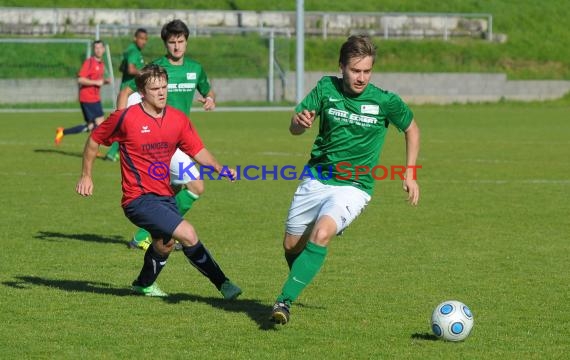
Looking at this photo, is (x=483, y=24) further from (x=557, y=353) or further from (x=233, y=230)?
(x=557, y=353)

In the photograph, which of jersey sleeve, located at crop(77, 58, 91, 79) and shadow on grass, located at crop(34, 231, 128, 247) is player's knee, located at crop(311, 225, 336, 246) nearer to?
shadow on grass, located at crop(34, 231, 128, 247)

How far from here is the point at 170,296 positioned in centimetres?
781

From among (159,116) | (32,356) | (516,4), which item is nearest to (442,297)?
(159,116)

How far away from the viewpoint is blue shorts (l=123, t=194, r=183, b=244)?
7320 mm

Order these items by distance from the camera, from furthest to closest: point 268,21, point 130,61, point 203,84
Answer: point 268,21
point 130,61
point 203,84

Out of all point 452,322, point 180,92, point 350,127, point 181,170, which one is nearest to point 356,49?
point 350,127

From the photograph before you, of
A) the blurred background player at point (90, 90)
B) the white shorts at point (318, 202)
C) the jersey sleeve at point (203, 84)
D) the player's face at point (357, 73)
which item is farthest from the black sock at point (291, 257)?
the blurred background player at point (90, 90)

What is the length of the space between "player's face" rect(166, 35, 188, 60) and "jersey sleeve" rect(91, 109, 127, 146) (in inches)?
107

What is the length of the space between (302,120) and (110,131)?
1.63 meters

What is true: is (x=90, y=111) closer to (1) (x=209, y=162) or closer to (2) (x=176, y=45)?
(2) (x=176, y=45)

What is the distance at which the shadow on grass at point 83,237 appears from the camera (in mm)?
10531

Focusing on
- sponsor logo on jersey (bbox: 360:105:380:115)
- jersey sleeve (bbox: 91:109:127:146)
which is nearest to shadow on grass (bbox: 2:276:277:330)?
jersey sleeve (bbox: 91:109:127:146)

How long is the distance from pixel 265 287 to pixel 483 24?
131ft

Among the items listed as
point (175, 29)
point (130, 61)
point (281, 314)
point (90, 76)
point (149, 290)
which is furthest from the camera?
point (90, 76)
